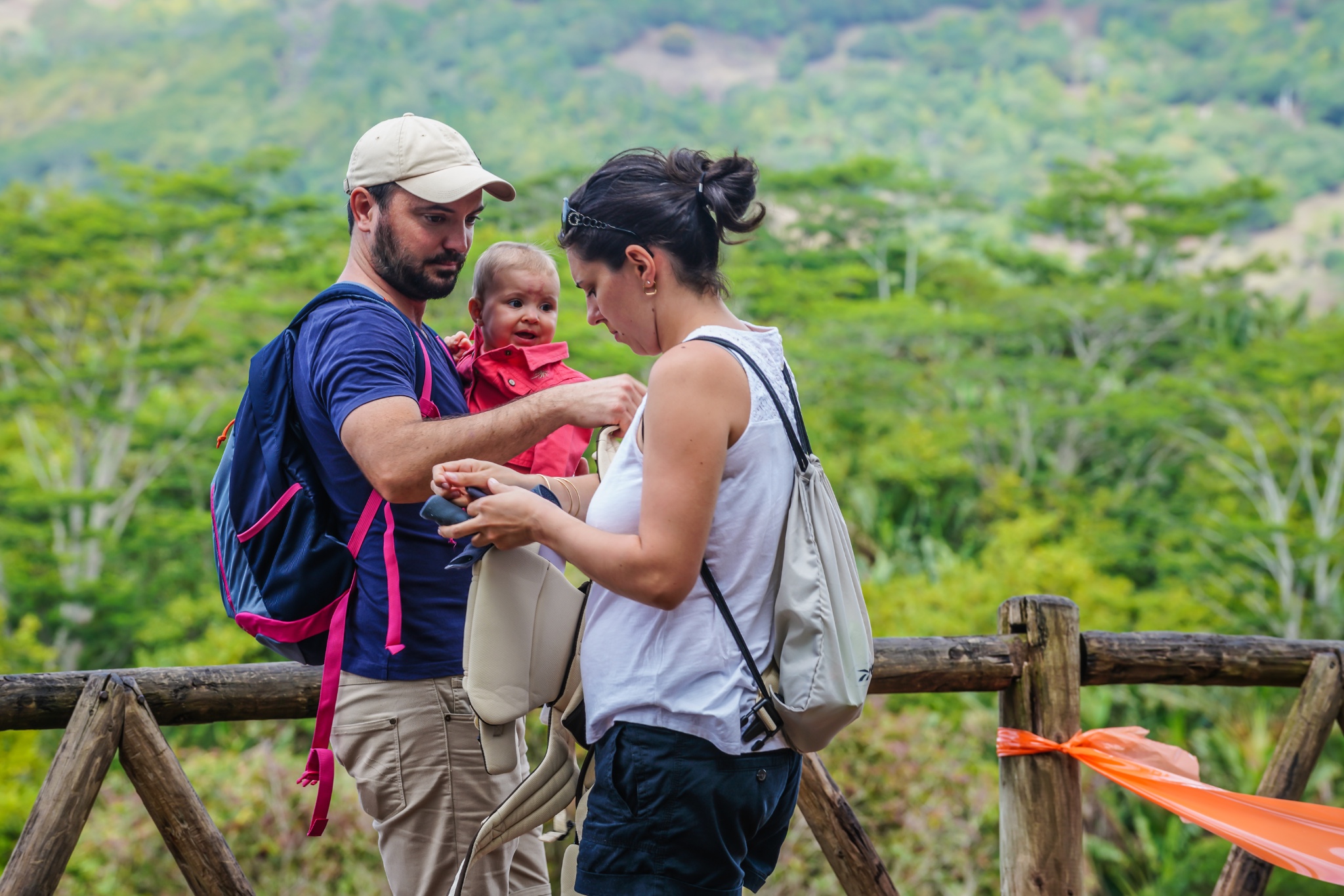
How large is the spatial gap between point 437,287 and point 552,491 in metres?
0.41

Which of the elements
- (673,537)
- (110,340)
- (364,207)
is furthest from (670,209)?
(110,340)

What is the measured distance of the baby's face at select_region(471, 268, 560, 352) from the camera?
6.77 ft

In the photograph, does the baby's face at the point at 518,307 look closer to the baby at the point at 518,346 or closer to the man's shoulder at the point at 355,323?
the baby at the point at 518,346

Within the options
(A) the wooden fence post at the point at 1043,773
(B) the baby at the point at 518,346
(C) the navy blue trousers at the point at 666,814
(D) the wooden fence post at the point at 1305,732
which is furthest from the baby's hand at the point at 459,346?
(D) the wooden fence post at the point at 1305,732

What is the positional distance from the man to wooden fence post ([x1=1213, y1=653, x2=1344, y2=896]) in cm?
188

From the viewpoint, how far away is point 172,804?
1966 mm

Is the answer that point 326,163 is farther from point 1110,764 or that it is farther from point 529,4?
point 1110,764

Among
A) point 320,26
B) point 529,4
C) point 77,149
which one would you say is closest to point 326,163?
point 77,149

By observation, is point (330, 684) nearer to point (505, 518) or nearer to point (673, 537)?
point (505, 518)

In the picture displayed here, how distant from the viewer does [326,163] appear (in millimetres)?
41844

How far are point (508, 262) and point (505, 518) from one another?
0.88 m

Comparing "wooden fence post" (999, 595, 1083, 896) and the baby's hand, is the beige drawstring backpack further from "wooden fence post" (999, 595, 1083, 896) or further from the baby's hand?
"wooden fence post" (999, 595, 1083, 896)

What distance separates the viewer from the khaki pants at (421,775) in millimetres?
1571

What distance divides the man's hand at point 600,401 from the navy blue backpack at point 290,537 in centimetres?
24
